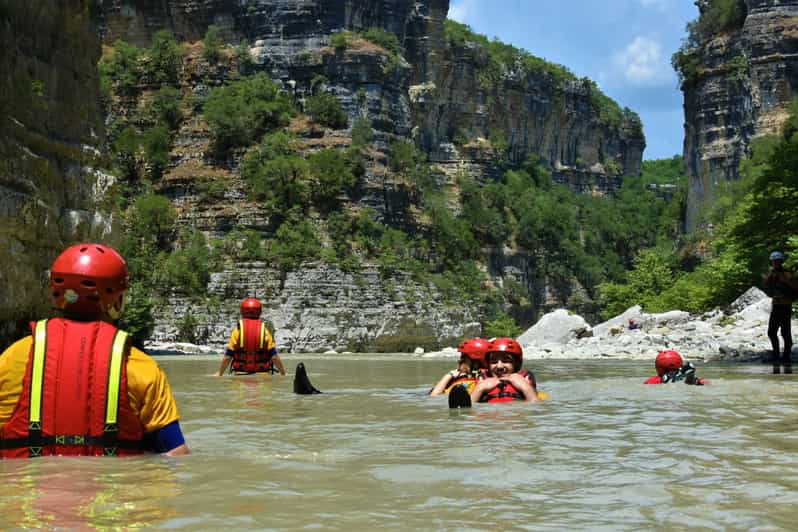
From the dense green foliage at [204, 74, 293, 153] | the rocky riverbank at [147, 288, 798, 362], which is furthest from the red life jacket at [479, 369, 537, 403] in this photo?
the dense green foliage at [204, 74, 293, 153]

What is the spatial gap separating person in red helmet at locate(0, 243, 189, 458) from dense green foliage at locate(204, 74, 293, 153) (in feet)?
184

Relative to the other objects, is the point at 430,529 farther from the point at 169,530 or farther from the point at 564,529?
the point at 169,530

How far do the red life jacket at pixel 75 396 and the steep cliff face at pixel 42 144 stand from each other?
13.4m

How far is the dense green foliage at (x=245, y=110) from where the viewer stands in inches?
2383

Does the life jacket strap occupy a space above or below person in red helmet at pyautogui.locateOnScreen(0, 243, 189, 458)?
below

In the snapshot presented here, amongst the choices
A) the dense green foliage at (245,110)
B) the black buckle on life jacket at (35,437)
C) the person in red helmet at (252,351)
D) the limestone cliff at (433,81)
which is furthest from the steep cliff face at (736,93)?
the black buckle on life jacket at (35,437)

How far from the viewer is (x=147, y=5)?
68.8m

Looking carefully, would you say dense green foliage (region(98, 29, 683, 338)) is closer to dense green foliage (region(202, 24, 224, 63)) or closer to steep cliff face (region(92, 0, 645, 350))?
dense green foliage (region(202, 24, 224, 63))

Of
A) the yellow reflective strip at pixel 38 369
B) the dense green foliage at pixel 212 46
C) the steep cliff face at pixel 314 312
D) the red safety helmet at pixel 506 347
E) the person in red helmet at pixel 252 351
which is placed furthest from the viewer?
the dense green foliage at pixel 212 46

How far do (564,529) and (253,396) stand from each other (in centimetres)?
875

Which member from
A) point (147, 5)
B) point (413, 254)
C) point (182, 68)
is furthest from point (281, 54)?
point (413, 254)

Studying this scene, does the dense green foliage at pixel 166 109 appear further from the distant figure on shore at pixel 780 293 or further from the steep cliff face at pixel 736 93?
the distant figure on shore at pixel 780 293

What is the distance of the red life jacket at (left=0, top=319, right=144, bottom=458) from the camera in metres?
4.96

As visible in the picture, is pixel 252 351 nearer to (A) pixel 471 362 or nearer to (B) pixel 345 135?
(A) pixel 471 362
